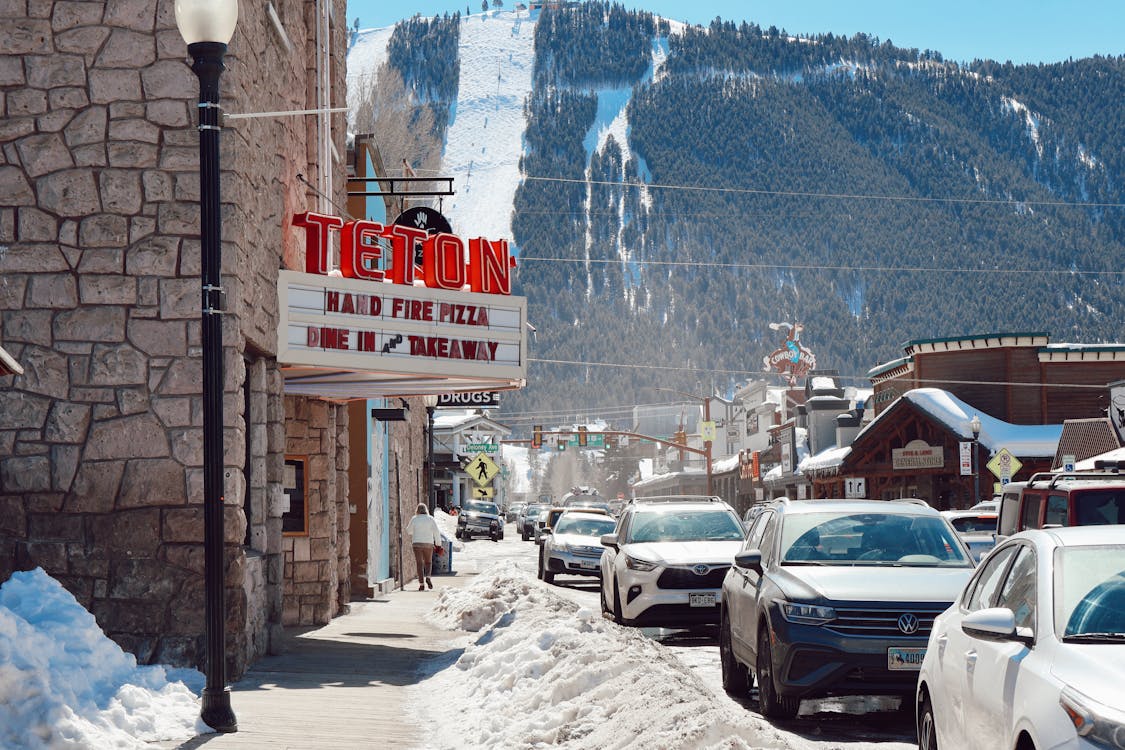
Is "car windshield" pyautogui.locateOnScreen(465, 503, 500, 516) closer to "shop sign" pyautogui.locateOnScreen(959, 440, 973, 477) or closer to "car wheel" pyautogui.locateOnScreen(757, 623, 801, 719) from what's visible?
"shop sign" pyautogui.locateOnScreen(959, 440, 973, 477)

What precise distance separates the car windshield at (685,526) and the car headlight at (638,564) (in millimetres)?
1218

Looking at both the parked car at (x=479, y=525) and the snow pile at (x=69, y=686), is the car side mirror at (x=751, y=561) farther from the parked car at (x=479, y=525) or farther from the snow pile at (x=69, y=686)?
the parked car at (x=479, y=525)

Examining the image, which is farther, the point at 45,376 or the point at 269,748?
the point at 45,376

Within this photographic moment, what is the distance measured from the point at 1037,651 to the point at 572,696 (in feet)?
15.6

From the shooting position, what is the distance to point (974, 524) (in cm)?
2616

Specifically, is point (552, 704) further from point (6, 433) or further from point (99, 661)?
point (6, 433)

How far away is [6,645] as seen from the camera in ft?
28.5

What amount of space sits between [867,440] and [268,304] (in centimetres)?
3838

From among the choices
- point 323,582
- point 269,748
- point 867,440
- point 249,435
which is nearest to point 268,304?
point 249,435

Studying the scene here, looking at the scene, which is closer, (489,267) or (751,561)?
(751,561)

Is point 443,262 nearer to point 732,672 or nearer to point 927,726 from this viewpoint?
point 732,672

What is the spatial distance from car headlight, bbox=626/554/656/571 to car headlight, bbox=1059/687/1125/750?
1284 cm

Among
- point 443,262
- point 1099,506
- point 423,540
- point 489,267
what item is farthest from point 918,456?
point 1099,506

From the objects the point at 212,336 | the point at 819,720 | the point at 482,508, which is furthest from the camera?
the point at 482,508
